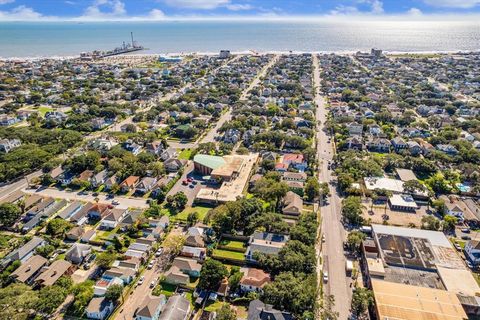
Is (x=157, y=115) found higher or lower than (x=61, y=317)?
higher

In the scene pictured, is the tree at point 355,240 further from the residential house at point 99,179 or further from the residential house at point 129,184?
the residential house at point 99,179

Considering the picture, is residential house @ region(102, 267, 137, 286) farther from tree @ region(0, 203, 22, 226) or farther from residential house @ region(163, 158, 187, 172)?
residential house @ region(163, 158, 187, 172)

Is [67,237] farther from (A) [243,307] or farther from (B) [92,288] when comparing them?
(A) [243,307]

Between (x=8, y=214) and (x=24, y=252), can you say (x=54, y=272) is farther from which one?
(x=8, y=214)

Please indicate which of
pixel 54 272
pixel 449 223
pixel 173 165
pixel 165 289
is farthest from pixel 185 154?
pixel 449 223

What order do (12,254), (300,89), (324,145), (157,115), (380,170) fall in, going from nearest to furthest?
(12,254) < (380,170) < (324,145) < (157,115) < (300,89)

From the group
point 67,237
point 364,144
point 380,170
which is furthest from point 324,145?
point 67,237
